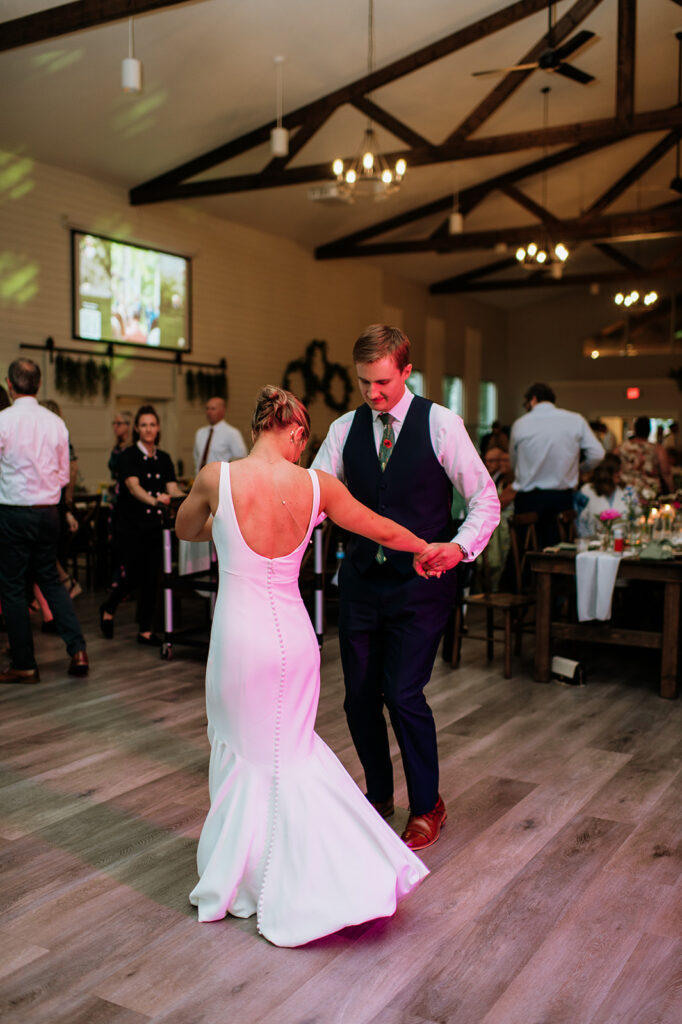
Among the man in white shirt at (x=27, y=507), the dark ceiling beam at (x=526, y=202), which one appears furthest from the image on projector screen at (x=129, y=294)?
the man in white shirt at (x=27, y=507)

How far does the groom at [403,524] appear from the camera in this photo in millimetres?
2918

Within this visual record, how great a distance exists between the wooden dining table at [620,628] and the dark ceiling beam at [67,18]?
4327mm

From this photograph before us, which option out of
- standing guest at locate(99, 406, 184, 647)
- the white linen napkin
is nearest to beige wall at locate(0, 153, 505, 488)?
standing guest at locate(99, 406, 184, 647)

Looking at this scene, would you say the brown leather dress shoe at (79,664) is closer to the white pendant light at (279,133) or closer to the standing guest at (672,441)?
the white pendant light at (279,133)

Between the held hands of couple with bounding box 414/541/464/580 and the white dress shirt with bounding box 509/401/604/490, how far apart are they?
386cm

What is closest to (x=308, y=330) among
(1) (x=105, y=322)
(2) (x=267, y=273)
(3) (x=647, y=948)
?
(2) (x=267, y=273)

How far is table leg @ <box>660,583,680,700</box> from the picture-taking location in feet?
16.5

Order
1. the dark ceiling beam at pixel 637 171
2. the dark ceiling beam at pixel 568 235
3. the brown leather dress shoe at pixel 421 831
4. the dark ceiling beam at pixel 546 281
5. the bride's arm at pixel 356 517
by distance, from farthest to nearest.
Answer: the dark ceiling beam at pixel 546 281, the dark ceiling beam at pixel 637 171, the dark ceiling beam at pixel 568 235, the brown leather dress shoe at pixel 421 831, the bride's arm at pixel 356 517

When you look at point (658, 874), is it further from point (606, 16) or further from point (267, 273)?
point (267, 273)

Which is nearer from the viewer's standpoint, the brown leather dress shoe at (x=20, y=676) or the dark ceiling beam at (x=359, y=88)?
the brown leather dress shoe at (x=20, y=676)

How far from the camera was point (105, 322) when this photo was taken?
10523 mm

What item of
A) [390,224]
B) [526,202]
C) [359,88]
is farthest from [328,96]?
[526,202]

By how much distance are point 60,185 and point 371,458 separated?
27.2 ft

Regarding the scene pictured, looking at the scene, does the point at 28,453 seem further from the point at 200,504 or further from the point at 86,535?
the point at 86,535
